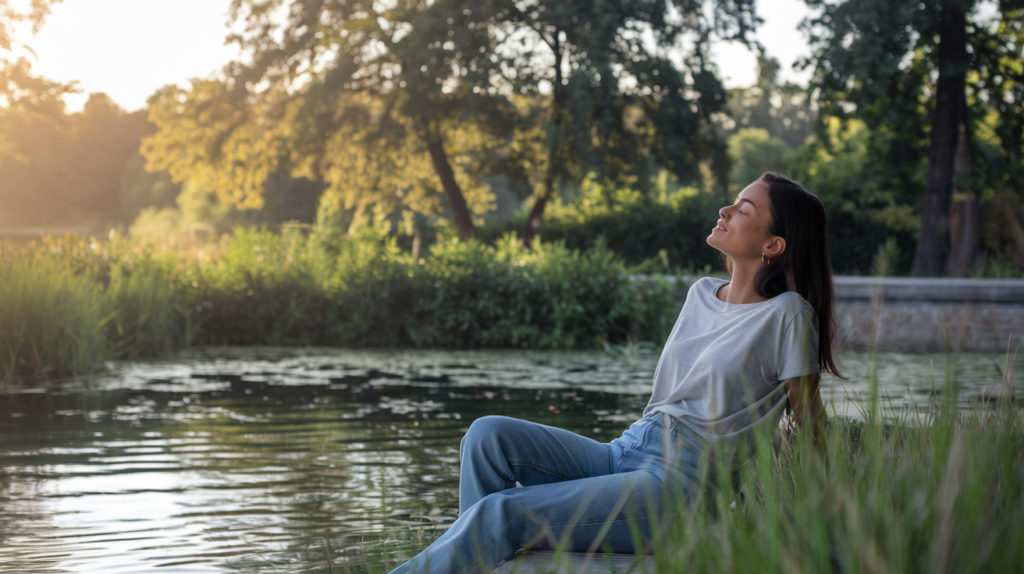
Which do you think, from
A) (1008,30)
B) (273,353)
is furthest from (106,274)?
(1008,30)

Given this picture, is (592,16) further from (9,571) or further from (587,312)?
(9,571)

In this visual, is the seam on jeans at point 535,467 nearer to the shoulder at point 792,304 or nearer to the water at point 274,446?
the water at point 274,446

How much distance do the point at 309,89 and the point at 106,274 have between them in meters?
10.6

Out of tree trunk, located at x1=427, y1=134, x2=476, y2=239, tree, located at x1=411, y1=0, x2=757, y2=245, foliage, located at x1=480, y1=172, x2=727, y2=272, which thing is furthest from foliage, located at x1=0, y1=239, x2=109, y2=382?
tree trunk, located at x1=427, y1=134, x2=476, y2=239

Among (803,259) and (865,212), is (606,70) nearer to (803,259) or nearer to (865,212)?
(865,212)

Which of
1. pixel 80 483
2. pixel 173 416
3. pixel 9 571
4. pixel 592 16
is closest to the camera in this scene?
pixel 9 571

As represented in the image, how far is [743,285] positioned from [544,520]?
0.99 m

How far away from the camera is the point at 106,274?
11812 millimetres

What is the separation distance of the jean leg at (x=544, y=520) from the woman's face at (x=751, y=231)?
29.7 inches

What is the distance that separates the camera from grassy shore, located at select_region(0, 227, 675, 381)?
38.8 ft

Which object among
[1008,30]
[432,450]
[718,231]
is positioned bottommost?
[432,450]

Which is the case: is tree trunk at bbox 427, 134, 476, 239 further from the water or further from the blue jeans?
the blue jeans

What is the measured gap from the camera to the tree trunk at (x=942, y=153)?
18109mm

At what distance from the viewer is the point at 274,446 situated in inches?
228
